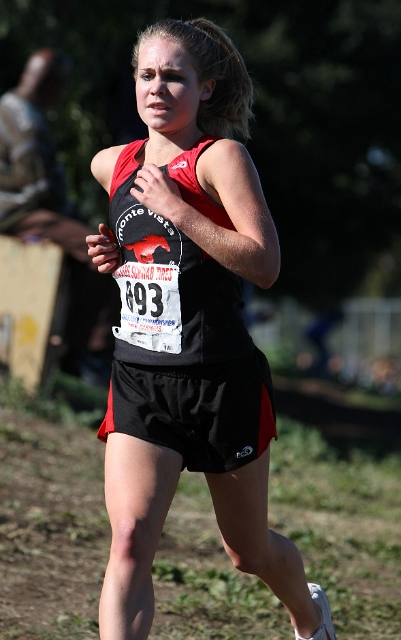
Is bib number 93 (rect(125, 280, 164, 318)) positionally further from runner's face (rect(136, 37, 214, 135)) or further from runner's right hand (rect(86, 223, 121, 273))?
runner's face (rect(136, 37, 214, 135))

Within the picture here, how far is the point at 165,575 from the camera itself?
414 centimetres

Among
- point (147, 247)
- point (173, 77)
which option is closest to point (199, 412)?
point (147, 247)

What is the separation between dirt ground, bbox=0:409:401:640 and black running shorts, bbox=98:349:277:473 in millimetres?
1075

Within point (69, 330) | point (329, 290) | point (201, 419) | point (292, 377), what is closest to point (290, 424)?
point (69, 330)

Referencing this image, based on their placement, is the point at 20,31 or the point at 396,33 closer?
the point at 20,31

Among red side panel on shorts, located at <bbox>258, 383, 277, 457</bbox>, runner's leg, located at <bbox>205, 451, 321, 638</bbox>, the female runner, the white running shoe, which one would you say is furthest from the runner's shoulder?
the white running shoe

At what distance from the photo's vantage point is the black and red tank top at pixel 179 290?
107 inches

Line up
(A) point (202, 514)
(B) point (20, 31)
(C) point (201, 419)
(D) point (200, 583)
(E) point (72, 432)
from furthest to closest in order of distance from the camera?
(B) point (20, 31) < (E) point (72, 432) < (A) point (202, 514) < (D) point (200, 583) < (C) point (201, 419)

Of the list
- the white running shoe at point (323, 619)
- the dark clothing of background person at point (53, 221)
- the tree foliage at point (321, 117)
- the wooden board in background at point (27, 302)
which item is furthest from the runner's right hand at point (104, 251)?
the tree foliage at point (321, 117)

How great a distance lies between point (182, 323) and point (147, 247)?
0.86 feet

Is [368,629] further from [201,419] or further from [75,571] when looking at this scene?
[201,419]

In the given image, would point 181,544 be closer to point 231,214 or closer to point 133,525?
point 133,525

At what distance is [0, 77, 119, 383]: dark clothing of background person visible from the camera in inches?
261

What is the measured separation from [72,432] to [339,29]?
32.2 feet
